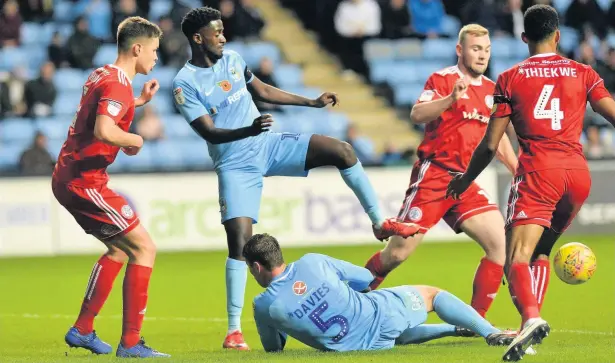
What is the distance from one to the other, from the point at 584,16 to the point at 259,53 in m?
6.48

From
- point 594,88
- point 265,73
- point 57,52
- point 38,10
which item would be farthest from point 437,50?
point 594,88

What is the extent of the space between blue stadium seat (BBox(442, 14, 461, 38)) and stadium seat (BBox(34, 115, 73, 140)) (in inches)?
306

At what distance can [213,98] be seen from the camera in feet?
29.5

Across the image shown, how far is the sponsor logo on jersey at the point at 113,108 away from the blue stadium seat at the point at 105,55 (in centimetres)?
1260

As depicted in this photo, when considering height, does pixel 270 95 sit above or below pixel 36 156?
above

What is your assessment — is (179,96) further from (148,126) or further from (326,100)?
(148,126)

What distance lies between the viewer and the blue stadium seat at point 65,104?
64.9 ft

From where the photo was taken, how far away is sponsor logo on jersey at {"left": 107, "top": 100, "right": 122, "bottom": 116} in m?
7.98

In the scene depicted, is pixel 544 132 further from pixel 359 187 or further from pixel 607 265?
pixel 607 265

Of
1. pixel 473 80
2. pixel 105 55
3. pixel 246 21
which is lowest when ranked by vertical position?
pixel 105 55

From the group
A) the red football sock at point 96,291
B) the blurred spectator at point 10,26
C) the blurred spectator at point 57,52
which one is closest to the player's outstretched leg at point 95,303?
the red football sock at point 96,291

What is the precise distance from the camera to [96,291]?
8.62 metres

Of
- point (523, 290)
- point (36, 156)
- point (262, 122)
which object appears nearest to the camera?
point (523, 290)

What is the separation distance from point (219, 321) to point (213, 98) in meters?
2.58
